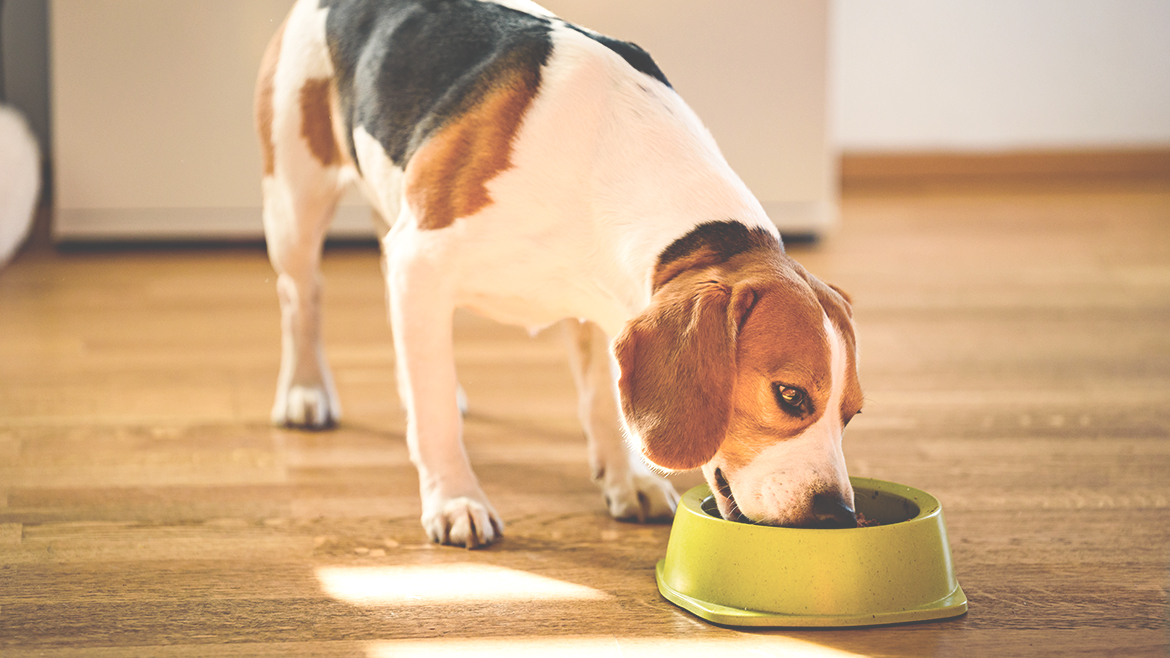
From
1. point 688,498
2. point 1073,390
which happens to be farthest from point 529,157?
point 1073,390

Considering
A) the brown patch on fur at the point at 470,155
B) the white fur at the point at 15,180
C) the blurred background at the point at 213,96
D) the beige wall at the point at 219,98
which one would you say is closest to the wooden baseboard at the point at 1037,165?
the blurred background at the point at 213,96

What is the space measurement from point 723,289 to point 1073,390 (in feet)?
5.38

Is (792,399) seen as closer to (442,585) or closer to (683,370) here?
A: (683,370)

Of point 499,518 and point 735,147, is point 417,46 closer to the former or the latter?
point 499,518

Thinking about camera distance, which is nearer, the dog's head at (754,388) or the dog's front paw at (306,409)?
the dog's head at (754,388)

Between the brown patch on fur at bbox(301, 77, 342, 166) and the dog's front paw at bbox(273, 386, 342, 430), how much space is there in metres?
0.51

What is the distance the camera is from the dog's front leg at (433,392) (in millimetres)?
1885

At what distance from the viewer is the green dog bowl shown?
1527 millimetres

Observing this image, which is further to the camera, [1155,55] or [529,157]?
[1155,55]

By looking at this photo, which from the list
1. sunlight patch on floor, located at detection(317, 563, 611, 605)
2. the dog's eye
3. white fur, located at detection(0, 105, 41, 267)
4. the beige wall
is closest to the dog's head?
the dog's eye

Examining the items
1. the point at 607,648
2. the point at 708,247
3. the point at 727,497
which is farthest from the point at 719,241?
the point at 607,648

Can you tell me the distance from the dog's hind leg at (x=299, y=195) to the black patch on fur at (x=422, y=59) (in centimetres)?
15

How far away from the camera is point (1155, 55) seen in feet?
20.1

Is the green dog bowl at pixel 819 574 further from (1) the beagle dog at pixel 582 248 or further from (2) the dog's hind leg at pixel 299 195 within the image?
(2) the dog's hind leg at pixel 299 195
